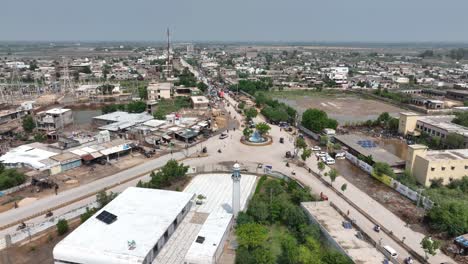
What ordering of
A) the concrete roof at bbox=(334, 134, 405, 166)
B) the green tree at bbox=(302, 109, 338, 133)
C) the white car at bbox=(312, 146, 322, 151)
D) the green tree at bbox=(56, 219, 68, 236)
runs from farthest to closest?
the green tree at bbox=(302, 109, 338, 133), the white car at bbox=(312, 146, 322, 151), the concrete roof at bbox=(334, 134, 405, 166), the green tree at bbox=(56, 219, 68, 236)

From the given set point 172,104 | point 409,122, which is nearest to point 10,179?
point 172,104

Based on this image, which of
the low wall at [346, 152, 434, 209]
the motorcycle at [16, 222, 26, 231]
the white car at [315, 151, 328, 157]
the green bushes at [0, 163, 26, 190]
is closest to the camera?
the motorcycle at [16, 222, 26, 231]

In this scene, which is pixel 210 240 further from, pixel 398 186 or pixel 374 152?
pixel 374 152

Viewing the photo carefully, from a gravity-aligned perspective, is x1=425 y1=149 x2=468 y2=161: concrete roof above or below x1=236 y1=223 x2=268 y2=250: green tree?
above

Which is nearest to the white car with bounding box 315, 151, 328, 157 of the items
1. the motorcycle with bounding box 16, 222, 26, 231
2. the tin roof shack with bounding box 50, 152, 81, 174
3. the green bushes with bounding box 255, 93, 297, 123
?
the green bushes with bounding box 255, 93, 297, 123

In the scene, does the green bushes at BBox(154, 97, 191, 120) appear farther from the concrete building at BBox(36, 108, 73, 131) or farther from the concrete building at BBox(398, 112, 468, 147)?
the concrete building at BBox(398, 112, 468, 147)

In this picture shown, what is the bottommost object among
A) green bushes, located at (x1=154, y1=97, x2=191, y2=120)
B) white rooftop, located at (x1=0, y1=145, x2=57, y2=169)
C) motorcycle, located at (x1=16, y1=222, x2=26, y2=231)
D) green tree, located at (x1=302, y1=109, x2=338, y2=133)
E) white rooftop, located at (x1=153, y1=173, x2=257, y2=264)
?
motorcycle, located at (x1=16, y1=222, x2=26, y2=231)
